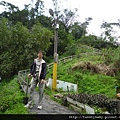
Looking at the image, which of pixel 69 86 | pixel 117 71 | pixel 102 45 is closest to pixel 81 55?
pixel 102 45

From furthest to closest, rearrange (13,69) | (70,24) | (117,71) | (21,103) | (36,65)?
(70,24), (13,69), (117,71), (21,103), (36,65)

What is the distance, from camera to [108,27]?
2925 cm

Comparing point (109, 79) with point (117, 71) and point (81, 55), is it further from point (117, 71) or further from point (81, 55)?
point (81, 55)

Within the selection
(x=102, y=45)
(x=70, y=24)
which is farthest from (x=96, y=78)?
(x=70, y=24)

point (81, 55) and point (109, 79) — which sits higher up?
point (81, 55)

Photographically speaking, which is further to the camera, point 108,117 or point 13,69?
point 13,69

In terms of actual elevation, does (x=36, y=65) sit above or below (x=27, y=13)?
Answer: below

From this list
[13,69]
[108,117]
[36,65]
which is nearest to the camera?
[108,117]

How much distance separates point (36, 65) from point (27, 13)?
3254 centimetres

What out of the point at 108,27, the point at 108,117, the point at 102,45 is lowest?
the point at 108,117

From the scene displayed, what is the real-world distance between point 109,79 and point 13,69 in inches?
388

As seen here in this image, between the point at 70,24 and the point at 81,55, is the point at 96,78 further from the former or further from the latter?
the point at 70,24

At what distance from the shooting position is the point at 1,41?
61.8 feet

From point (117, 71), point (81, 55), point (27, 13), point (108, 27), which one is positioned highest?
point (27, 13)
